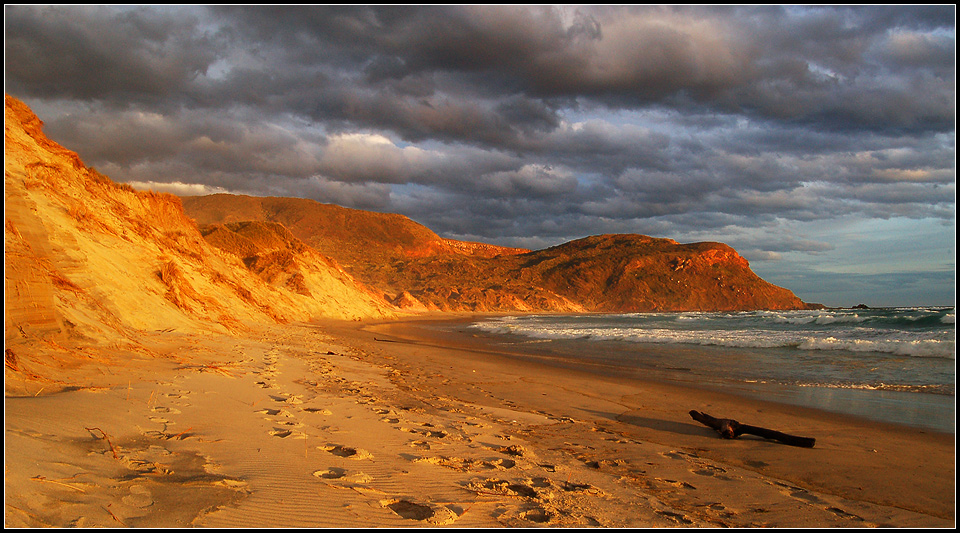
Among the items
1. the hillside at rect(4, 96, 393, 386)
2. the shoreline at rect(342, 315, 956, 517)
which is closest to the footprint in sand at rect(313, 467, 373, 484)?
the shoreline at rect(342, 315, 956, 517)

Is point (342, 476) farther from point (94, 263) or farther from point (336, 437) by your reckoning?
point (94, 263)

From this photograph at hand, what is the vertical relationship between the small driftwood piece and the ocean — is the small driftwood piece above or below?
above

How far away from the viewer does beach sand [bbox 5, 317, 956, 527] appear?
8.79ft

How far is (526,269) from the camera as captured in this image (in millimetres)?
108750

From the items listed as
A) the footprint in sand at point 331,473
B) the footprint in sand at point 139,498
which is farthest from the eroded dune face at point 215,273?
the footprint in sand at point 331,473

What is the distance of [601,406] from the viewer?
7328 mm

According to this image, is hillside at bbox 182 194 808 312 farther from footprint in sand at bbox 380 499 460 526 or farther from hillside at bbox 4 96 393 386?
footprint in sand at bbox 380 499 460 526

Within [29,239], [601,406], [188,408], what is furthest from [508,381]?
[29,239]

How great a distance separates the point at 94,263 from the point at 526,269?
10065 cm

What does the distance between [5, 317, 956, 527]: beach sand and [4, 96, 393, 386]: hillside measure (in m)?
0.98

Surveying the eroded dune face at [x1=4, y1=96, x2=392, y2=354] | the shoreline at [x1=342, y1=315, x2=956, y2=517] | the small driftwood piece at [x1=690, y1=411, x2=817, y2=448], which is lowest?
the shoreline at [x1=342, y1=315, x2=956, y2=517]

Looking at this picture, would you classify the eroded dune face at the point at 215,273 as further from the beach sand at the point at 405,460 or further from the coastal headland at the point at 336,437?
the beach sand at the point at 405,460

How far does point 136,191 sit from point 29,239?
1738 centimetres

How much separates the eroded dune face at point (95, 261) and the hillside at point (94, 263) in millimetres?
22
